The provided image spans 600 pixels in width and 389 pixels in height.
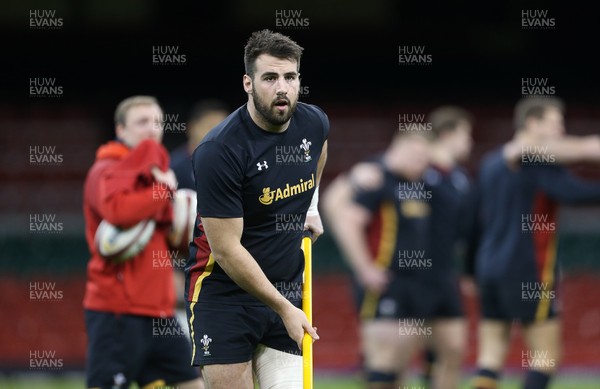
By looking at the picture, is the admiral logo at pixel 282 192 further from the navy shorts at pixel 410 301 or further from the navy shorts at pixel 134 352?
the navy shorts at pixel 410 301

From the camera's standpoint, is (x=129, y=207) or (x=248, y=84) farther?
(x=129, y=207)

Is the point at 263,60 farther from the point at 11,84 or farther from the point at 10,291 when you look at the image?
the point at 11,84

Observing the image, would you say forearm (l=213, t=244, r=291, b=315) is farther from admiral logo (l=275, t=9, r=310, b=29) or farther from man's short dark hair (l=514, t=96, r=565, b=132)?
admiral logo (l=275, t=9, r=310, b=29)

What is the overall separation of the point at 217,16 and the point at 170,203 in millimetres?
15867

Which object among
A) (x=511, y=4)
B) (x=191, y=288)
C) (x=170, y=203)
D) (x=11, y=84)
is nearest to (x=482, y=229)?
(x=170, y=203)

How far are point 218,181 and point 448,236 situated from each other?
4956mm

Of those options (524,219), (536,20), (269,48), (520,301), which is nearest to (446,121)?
(524,219)

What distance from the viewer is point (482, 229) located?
10195mm

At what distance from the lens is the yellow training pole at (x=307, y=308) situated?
16.9 feet

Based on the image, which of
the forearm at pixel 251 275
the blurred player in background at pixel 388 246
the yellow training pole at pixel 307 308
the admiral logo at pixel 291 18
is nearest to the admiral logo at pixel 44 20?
the admiral logo at pixel 291 18

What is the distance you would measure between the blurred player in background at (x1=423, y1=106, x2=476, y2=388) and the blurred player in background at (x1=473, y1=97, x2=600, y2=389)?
16.0 inches

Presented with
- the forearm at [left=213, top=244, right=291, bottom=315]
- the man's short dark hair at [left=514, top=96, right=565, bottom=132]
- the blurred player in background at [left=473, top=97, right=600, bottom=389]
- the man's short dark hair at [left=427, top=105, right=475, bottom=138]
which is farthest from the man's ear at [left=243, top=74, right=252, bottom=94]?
the man's short dark hair at [left=427, top=105, right=475, bottom=138]

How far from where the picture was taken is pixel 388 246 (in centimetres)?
915

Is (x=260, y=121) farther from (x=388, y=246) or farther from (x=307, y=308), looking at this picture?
(x=388, y=246)
